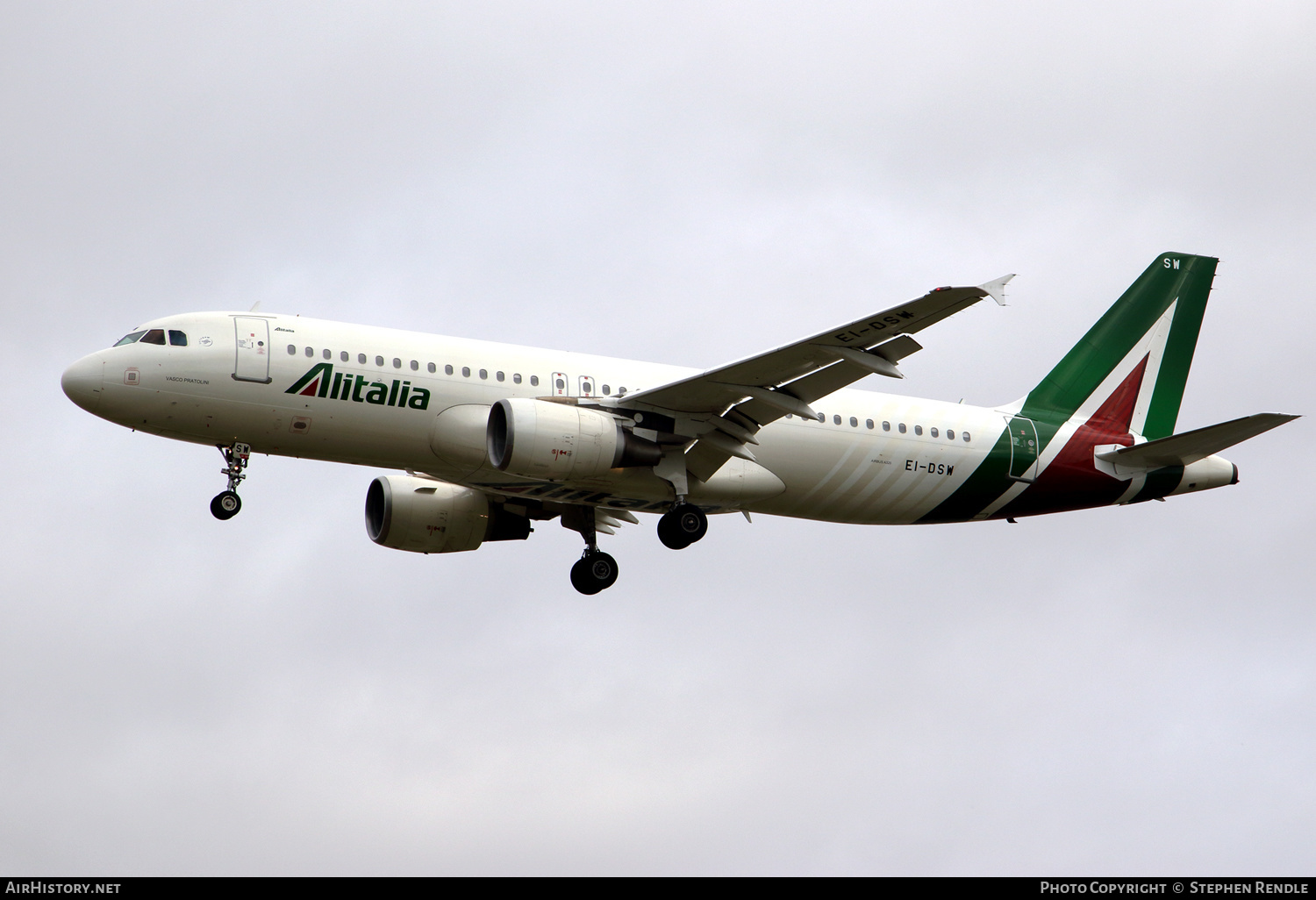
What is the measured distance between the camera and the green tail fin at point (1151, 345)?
38.2m

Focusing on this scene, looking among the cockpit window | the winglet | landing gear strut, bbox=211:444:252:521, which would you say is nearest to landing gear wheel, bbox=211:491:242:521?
landing gear strut, bbox=211:444:252:521

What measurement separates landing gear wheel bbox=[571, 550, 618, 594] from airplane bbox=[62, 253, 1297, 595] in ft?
0.14

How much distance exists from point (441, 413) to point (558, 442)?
2583 mm

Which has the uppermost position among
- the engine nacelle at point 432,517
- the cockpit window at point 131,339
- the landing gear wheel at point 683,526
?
the cockpit window at point 131,339

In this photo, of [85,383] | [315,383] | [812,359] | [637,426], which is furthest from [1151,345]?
[85,383]

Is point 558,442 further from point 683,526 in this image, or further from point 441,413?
point 683,526

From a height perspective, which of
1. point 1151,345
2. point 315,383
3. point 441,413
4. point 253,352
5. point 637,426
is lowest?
point 637,426

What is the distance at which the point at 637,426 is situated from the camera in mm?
32469

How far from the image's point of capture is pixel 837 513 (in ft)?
116

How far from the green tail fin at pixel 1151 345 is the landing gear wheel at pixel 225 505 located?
19083 millimetres

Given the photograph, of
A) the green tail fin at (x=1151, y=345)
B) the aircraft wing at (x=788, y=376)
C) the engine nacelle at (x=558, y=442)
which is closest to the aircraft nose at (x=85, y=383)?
the engine nacelle at (x=558, y=442)

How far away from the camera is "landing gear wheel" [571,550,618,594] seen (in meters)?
37.3

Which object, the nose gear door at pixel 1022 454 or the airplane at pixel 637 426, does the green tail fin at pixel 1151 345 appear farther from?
the nose gear door at pixel 1022 454

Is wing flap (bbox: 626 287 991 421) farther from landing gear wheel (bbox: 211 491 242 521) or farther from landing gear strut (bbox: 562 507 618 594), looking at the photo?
landing gear wheel (bbox: 211 491 242 521)
